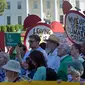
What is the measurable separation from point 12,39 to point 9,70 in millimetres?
4478

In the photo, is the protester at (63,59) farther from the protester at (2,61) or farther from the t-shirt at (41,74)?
the protester at (2,61)

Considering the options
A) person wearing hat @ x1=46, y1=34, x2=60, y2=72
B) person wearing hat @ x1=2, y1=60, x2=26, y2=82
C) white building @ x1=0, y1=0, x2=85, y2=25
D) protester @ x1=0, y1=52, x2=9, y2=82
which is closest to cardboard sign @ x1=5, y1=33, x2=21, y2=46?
person wearing hat @ x1=46, y1=34, x2=60, y2=72

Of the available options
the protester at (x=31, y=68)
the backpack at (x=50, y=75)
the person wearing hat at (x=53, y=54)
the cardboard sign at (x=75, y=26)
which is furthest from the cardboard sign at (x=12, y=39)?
the backpack at (x=50, y=75)

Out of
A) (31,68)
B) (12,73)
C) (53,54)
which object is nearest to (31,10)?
(53,54)

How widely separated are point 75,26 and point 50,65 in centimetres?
151

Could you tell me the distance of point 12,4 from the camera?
302 ft

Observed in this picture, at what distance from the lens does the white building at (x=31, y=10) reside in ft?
301

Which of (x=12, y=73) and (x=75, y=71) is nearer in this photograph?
(x=75, y=71)

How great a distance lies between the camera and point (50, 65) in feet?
25.0

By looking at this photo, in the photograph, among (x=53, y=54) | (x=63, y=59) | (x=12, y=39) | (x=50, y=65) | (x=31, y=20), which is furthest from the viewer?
(x=31, y=20)

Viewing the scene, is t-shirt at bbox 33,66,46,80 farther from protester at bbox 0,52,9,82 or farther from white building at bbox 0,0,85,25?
white building at bbox 0,0,85,25

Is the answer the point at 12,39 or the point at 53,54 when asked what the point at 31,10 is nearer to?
the point at 12,39

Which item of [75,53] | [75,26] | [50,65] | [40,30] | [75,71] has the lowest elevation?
[50,65]

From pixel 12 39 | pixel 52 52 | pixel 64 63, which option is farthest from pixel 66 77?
pixel 12 39
